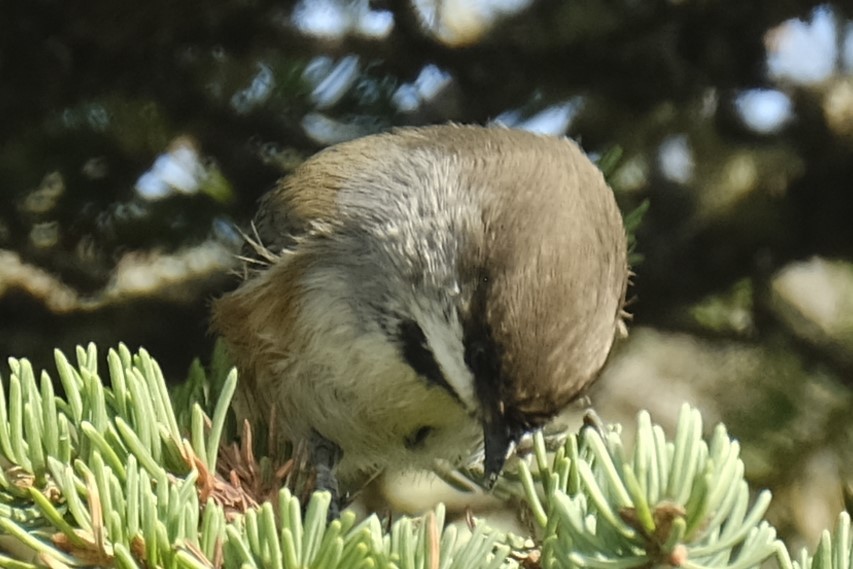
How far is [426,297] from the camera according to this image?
2002 mm

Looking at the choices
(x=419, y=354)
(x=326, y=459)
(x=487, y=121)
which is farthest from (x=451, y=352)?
(x=487, y=121)

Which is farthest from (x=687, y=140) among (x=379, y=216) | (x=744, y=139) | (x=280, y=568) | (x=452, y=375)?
(x=280, y=568)

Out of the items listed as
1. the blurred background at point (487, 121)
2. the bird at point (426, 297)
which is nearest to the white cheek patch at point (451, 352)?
the bird at point (426, 297)

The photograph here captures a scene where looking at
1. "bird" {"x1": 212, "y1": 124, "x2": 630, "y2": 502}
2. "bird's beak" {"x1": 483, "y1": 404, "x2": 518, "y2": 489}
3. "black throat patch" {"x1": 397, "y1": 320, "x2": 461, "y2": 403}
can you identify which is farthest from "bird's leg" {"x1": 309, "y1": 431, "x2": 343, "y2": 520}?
"bird's beak" {"x1": 483, "y1": 404, "x2": 518, "y2": 489}

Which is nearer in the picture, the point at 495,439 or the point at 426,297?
the point at 495,439

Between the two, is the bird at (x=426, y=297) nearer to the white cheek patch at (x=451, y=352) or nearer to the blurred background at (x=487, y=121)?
the white cheek patch at (x=451, y=352)

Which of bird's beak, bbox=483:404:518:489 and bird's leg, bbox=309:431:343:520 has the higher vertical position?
bird's beak, bbox=483:404:518:489

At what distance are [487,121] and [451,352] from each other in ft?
2.77

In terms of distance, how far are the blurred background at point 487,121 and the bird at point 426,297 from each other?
161mm

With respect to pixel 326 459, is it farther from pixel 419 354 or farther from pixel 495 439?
pixel 495 439

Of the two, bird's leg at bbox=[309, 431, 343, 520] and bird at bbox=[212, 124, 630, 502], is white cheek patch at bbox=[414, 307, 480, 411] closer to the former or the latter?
bird at bbox=[212, 124, 630, 502]

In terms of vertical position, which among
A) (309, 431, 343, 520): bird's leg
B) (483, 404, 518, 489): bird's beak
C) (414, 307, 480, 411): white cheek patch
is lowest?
(309, 431, 343, 520): bird's leg

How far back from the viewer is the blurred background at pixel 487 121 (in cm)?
221

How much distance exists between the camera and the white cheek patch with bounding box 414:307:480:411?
6.05 feet
